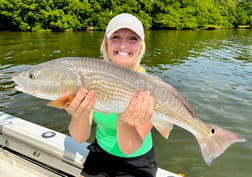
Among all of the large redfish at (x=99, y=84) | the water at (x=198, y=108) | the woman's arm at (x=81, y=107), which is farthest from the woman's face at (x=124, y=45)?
the water at (x=198, y=108)

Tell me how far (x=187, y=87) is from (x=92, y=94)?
8.37 metres

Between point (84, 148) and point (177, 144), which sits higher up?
point (84, 148)

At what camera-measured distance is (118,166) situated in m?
2.61

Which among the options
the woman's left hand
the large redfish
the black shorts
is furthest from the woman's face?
the black shorts

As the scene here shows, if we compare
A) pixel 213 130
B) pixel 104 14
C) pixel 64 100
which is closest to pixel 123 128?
pixel 64 100

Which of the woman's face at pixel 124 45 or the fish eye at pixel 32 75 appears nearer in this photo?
the fish eye at pixel 32 75

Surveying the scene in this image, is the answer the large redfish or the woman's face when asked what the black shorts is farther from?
the woman's face

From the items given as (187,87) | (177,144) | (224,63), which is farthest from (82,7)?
(177,144)

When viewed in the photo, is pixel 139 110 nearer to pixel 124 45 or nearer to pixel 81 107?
pixel 81 107

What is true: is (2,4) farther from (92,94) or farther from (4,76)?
(92,94)

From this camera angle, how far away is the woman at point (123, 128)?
2.30 metres

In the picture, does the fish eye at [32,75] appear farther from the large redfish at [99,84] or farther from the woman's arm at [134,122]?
the woman's arm at [134,122]

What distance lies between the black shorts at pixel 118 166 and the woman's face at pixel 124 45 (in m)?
1.19

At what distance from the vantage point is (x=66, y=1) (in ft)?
171
